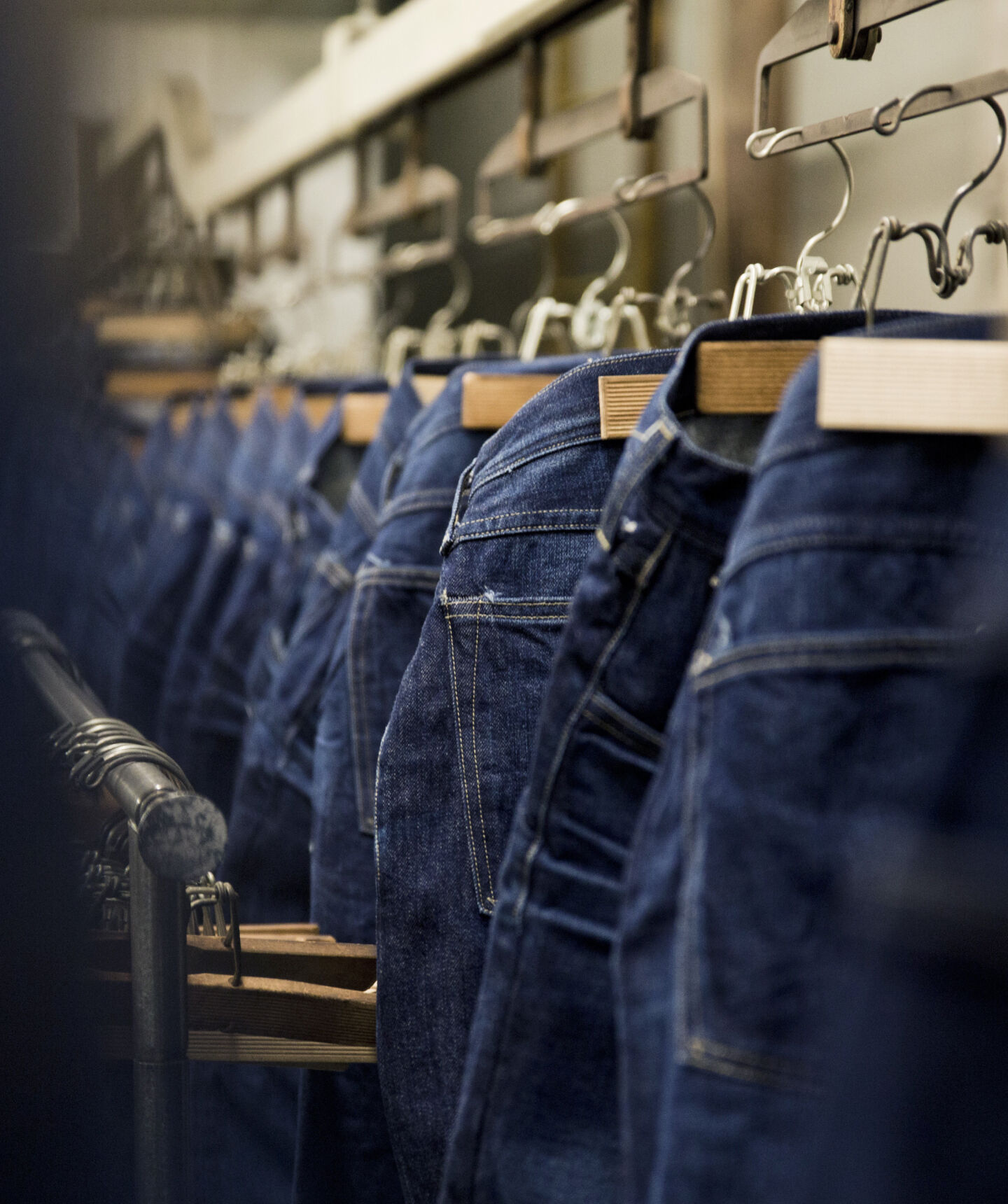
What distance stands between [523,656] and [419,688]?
0.07 m

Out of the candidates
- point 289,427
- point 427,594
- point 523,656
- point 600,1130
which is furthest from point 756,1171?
point 289,427

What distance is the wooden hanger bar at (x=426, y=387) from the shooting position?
1.10 metres

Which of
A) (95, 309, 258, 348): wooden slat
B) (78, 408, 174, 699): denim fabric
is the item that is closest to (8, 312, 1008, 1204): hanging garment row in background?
(78, 408, 174, 699): denim fabric

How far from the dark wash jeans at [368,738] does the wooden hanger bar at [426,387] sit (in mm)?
137

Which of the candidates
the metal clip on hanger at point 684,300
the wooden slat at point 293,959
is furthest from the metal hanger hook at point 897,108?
the wooden slat at point 293,959

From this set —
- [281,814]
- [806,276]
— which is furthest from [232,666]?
[806,276]

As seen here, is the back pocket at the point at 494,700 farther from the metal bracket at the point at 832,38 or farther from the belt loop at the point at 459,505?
the metal bracket at the point at 832,38

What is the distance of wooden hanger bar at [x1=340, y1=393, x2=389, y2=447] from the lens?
1263 millimetres

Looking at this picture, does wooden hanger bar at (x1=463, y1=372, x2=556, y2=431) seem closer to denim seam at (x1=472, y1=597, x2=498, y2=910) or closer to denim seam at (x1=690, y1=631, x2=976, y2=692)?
denim seam at (x1=472, y1=597, x2=498, y2=910)

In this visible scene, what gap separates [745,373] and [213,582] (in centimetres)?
105

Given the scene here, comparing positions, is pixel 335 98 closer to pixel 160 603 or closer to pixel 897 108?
pixel 160 603

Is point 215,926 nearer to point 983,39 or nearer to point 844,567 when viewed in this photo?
point 844,567

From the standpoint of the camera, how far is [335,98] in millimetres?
1745

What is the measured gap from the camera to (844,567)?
0.47 m
